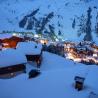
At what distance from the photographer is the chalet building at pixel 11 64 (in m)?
39.4

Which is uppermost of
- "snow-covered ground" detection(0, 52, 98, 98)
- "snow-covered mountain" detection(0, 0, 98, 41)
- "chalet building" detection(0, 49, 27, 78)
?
"snow-covered mountain" detection(0, 0, 98, 41)

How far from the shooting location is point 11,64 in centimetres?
3991

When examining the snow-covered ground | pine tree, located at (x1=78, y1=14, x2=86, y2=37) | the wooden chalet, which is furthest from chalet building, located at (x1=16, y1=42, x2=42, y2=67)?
pine tree, located at (x1=78, y1=14, x2=86, y2=37)

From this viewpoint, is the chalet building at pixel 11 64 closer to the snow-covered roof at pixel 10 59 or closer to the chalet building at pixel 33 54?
the snow-covered roof at pixel 10 59

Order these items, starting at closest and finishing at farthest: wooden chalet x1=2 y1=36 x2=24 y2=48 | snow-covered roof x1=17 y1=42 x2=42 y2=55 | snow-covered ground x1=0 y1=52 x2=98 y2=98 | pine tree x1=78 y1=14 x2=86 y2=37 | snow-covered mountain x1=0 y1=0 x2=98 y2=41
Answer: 1. snow-covered ground x1=0 y1=52 x2=98 y2=98
2. snow-covered roof x1=17 y1=42 x2=42 y2=55
3. wooden chalet x1=2 y1=36 x2=24 y2=48
4. pine tree x1=78 y1=14 x2=86 y2=37
5. snow-covered mountain x1=0 y1=0 x2=98 y2=41

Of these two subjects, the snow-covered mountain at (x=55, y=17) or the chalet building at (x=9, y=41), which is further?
the snow-covered mountain at (x=55, y=17)

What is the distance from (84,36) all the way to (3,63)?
123m

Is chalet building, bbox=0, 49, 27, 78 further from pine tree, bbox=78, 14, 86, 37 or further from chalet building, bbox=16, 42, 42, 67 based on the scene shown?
pine tree, bbox=78, 14, 86, 37

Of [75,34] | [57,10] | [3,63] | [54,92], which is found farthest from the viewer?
[57,10]

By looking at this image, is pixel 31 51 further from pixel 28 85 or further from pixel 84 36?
pixel 84 36

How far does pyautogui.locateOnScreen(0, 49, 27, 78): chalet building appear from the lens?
3944 cm

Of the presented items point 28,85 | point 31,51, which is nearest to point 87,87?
point 28,85

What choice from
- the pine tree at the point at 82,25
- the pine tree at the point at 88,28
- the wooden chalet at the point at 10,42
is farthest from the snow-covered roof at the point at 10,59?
the pine tree at the point at 82,25

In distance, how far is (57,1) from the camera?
186625mm
